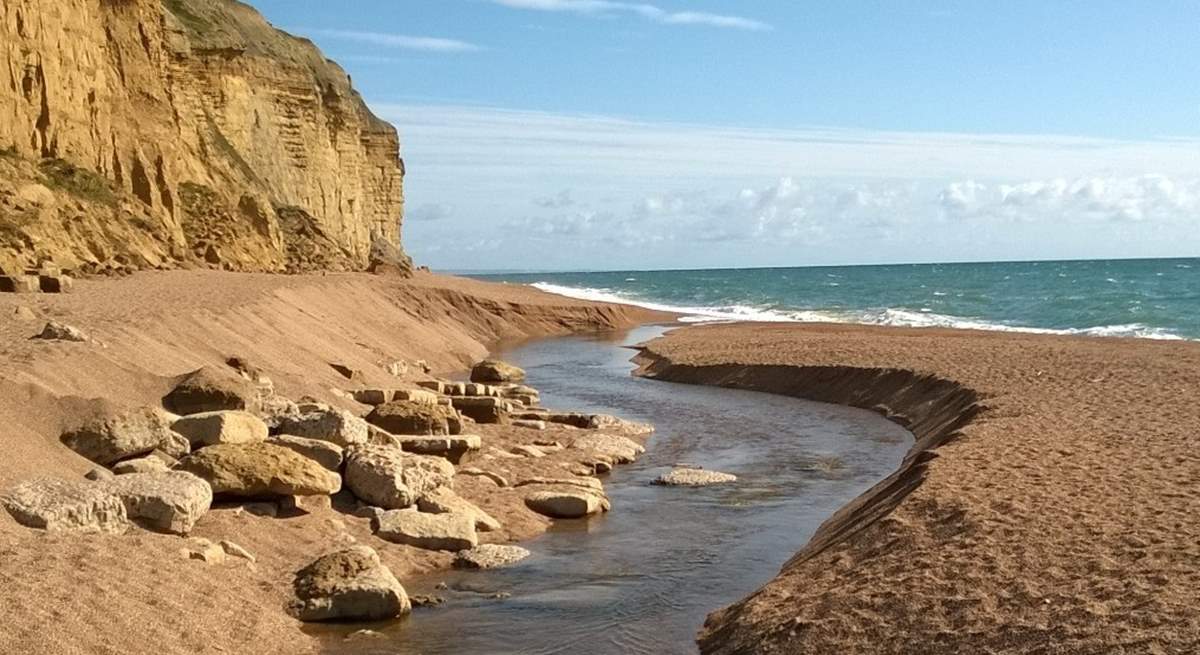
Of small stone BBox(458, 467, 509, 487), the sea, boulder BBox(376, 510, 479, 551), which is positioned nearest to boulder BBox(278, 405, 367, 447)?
boulder BBox(376, 510, 479, 551)

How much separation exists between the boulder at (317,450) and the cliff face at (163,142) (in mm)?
14308

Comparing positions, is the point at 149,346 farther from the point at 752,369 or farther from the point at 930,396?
the point at 752,369

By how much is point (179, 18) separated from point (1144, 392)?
36.0 metres

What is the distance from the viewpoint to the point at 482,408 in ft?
59.0

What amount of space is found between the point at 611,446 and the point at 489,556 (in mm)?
6547

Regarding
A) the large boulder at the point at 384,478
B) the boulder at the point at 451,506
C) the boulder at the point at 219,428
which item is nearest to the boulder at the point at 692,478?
the boulder at the point at 451,506

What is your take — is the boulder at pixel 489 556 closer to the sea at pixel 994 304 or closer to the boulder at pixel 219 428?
the boulder at pixel 219 428

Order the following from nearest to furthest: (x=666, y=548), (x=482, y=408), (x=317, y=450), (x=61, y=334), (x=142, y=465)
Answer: (x=142, y=465)
(x=666, y=548)
(x=317, y=450)
(x=61, y=334)
(x=482, y=408)

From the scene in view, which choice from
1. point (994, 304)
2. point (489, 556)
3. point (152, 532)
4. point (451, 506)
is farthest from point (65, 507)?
point (994, 304)

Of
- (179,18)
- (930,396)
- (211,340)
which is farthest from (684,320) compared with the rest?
(211,340)

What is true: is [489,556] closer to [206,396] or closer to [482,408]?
[206,396]

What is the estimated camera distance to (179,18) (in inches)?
1658

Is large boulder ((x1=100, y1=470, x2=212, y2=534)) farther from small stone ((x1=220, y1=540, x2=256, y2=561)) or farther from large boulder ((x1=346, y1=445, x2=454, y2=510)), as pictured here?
large boulder ((x1=346, y1=445, x2=454, y2=510))

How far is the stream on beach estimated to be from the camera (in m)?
8.27
